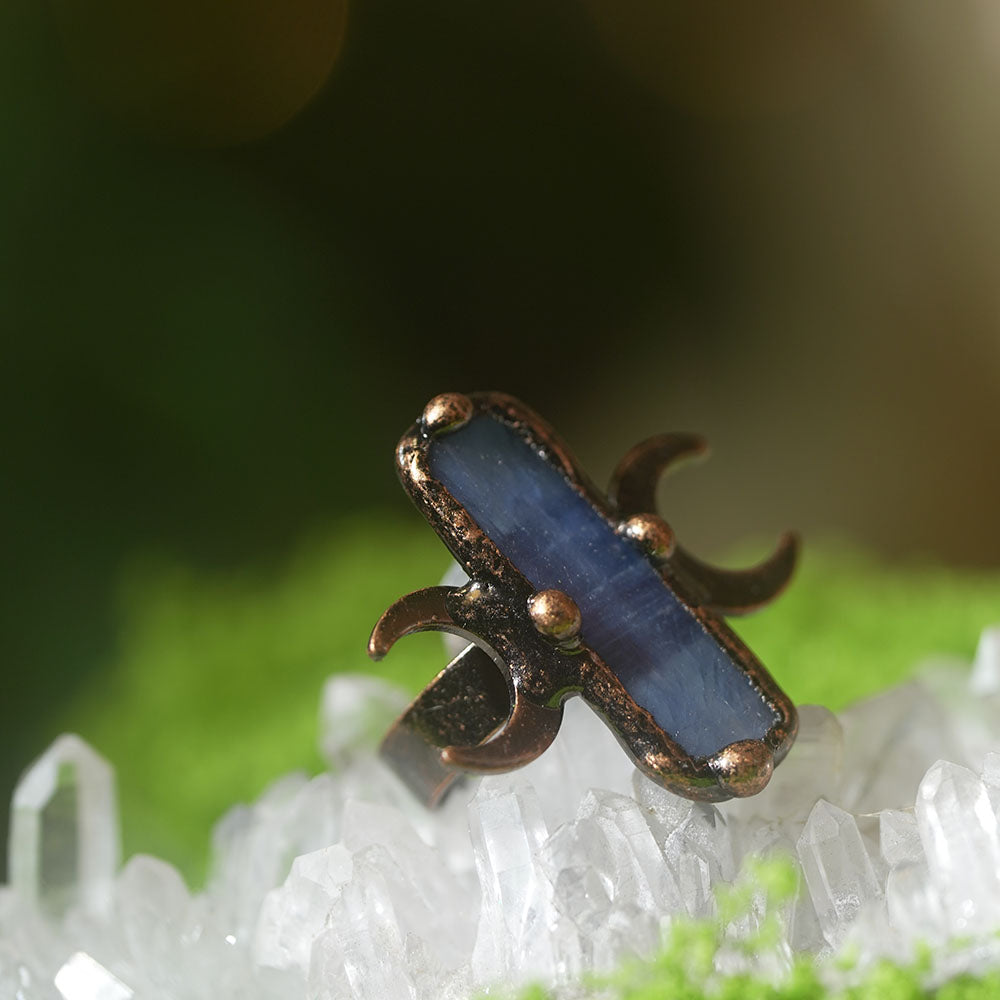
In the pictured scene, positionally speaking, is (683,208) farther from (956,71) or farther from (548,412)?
(956,71)

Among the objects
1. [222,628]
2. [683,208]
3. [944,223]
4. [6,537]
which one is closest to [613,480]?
[222,628]

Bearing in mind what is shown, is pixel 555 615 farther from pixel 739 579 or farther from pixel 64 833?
pixel 64 833

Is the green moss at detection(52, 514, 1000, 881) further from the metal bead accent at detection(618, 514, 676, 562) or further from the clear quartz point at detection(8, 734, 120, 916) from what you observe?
the metal bead accent at detection(618, 514, 676, 562)

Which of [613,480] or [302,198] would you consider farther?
[302,198]

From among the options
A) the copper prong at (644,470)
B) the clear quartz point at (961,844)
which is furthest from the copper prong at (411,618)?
the clear quartz point at (961,844)

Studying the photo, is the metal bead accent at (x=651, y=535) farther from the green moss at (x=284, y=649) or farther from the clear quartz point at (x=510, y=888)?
the green moss at (x=284, y=649)

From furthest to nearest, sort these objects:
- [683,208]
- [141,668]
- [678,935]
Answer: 1. [683,208]
2. [141,668]
3. [678,935]

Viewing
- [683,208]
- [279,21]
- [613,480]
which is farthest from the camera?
[683,208]
